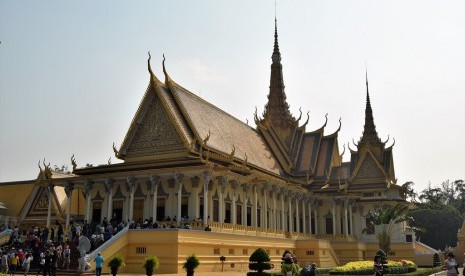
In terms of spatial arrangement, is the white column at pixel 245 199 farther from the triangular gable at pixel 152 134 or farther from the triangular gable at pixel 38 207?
the triangular gable at pixel 38 207

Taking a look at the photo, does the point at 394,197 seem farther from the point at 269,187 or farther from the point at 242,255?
the point at 242,255

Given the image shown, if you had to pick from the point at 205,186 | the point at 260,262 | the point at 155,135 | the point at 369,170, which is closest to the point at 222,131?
the point at 155,135

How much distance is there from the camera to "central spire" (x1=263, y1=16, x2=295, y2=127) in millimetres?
46781

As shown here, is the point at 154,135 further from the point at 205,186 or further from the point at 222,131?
the point at 222,131

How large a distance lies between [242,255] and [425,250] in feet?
69.4

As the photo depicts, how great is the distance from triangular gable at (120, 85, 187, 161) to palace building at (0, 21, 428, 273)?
6cm

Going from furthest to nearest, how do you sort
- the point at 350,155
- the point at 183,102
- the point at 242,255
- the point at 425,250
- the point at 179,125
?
the point at 350,155
the point at 425,250
the point at 183,102
the point at 179,125
the point at 242,255

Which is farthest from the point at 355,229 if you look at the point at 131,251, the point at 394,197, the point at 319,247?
the point at 131,251

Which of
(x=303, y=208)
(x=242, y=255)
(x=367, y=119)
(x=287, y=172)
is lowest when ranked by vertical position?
(x=242, y=255)

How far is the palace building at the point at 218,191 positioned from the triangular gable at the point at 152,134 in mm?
61

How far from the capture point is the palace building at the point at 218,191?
25.4 m

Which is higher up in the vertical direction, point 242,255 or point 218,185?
point 218,185

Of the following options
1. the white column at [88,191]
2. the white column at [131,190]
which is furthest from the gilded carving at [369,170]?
the white column at [88,191]

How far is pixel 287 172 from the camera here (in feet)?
135
